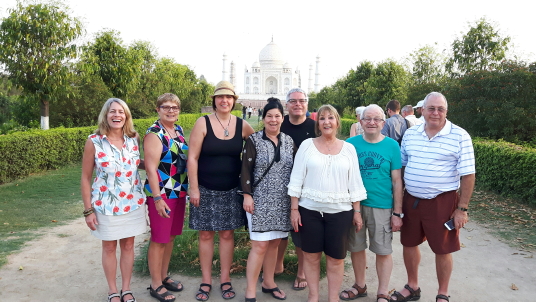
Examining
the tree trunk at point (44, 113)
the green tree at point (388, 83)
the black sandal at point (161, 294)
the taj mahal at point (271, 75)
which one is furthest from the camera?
the taj mahal at point (271, 75)

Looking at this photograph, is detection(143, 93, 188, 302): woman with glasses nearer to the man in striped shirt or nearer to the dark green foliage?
the man in striped shirt

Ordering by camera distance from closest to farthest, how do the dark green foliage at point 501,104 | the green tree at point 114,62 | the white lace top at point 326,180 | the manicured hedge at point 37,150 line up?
the white lace top at point 326,180 → the manicured hedge at point 37,150 → the dark green foliage at point 501,104 → the green tree at point 114,62

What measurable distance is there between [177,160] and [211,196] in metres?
0.43

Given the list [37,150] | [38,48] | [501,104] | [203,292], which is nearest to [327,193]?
[203,292]

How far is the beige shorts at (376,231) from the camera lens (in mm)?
3402

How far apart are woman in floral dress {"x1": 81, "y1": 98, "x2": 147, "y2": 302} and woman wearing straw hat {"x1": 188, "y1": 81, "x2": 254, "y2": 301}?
1.61ft

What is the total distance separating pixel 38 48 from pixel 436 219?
37.5 feet

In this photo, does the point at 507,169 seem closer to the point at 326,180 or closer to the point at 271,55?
the point at 326,180

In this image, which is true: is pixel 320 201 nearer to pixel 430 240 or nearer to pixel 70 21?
pixel 430 240

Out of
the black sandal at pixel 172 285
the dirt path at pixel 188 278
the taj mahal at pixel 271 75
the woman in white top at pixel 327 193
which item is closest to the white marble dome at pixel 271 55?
the taj mahal at pixel 271 75

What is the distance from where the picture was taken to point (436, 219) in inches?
132

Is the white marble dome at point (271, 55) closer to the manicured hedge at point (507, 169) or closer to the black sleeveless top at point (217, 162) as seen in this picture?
the manicured hedge at point (507, 169)

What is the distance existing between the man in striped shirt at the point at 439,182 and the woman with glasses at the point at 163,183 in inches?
78.9

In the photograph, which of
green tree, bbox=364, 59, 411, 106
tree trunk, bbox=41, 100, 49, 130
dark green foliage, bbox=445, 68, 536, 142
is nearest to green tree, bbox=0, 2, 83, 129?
tree trunk, bbox=41, 100, 49, 130
